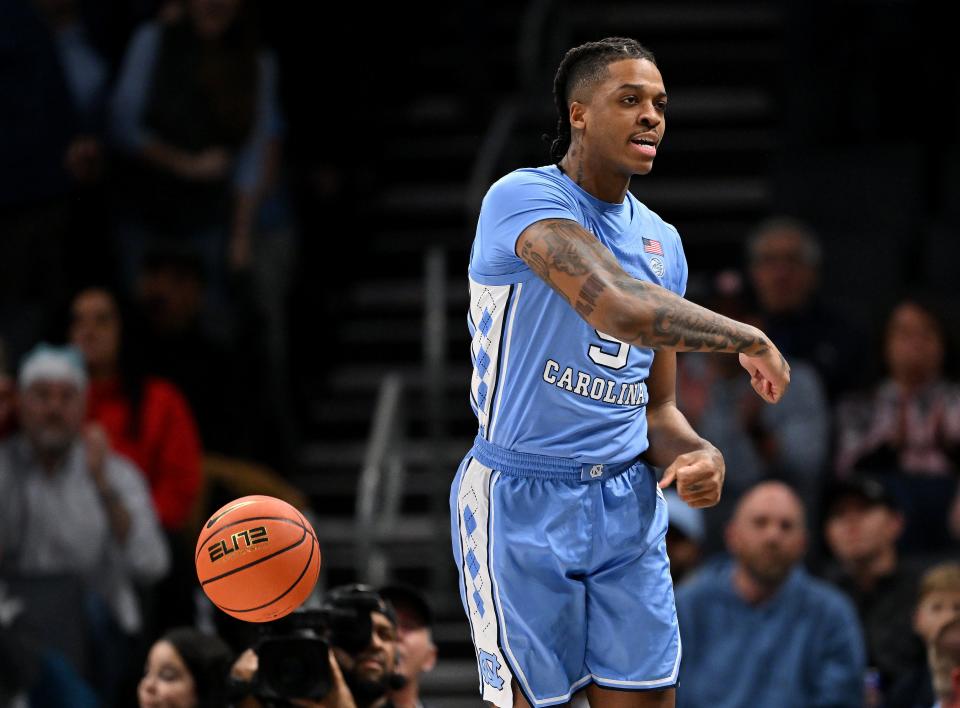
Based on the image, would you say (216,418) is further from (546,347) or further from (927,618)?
(546,347)

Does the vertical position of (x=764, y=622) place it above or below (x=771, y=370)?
below

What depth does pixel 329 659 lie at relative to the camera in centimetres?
481

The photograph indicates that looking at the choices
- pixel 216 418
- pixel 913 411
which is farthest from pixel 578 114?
pixel 216 418

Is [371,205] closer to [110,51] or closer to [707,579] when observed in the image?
[110,51]

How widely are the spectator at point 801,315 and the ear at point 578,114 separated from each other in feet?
15.8

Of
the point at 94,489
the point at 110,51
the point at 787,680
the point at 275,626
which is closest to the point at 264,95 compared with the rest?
the point at 110,51

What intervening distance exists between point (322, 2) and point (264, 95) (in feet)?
5.09

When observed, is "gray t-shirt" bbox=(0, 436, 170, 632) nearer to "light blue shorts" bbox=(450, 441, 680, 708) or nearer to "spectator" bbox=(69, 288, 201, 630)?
"spectator" bbox=(69, 288, 201, 630)

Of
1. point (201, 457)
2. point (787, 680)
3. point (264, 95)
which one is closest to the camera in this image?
point (787, 680)

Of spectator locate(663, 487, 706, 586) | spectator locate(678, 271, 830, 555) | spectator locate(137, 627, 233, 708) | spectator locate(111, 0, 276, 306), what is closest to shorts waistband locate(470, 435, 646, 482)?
spectator locate(137, 627, 233, 708)

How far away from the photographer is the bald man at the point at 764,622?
731 centimetres

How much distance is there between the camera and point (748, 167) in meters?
10.9

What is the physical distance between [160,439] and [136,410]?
0.22 metres

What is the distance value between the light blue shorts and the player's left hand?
209 mm
